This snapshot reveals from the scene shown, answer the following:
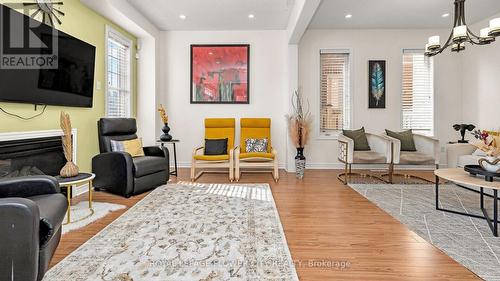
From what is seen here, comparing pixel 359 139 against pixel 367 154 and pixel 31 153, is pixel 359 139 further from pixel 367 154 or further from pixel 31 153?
pixel 31 153

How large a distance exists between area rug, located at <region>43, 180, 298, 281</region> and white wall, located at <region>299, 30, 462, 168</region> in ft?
11.2

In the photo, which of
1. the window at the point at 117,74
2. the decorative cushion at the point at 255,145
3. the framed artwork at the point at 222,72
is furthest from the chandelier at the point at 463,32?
the window at the point at 117,74

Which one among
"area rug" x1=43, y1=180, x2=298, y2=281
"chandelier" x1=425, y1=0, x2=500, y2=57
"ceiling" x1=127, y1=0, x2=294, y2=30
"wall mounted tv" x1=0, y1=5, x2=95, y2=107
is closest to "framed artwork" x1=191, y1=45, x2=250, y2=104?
"ceiling" x1=127, y1=0, x2=294, y2=30

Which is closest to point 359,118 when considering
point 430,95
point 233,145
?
point 430,95

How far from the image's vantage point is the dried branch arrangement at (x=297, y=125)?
16.0ft

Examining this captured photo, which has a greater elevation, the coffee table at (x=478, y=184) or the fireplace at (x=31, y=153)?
the fireplace at (x=31, y=153)

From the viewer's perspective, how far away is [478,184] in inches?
97.6

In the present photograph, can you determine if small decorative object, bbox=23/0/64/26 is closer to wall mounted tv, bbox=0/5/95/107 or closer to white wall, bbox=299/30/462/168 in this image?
wall mounted tv, bbox=0/5/95/107

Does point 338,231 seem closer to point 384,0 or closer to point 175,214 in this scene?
point 175,214

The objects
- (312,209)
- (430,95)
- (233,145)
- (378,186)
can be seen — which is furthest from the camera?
(430,95)

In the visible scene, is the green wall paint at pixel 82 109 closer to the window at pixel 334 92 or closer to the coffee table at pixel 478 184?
the window at pixel 334 92

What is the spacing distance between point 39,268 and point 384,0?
517cm

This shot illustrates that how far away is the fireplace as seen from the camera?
256 centimetres

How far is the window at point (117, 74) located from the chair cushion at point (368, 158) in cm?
411
